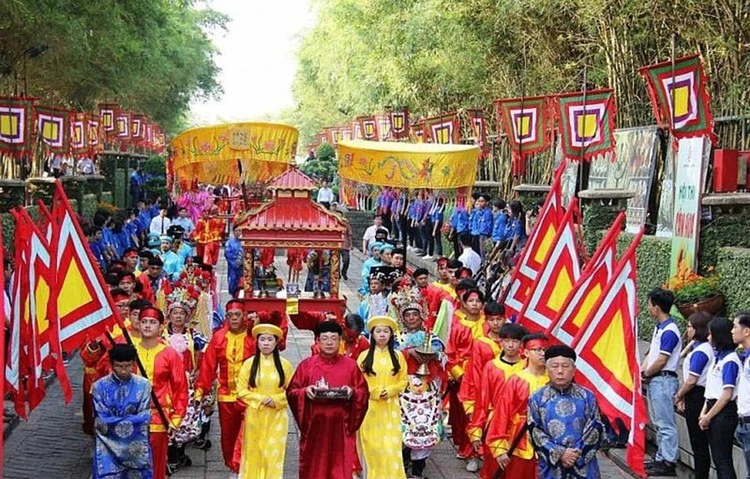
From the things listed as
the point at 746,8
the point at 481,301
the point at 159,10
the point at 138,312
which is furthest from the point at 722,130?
the point at 159,10

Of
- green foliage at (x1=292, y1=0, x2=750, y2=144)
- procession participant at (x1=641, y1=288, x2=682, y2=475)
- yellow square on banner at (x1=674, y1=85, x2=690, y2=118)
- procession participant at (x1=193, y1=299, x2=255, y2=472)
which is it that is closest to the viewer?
procession participant at (x1=641, y1=288, x2=682, y2=475)

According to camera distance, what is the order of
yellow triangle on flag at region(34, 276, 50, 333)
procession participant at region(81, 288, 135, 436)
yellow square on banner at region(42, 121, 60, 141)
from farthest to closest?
yellow square on banner at region(42, 121, 60, 141), procession participant at region(81, 288, 135, 436), yellow triangle on flag at region(34, 276, 50, 333)

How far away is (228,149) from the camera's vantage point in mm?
17438

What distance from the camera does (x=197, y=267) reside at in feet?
49.0

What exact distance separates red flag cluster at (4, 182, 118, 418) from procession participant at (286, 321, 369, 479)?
1.71m

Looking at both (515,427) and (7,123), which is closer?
(515,427)

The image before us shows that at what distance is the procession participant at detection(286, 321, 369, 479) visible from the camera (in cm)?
947

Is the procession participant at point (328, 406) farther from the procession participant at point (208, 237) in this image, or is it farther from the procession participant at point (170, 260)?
the procession participant at point (208, 237)

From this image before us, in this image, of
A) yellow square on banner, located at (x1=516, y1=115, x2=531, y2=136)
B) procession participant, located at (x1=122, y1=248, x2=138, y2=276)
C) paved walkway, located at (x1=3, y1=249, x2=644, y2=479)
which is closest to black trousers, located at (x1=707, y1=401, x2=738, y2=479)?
paved walkway, located at (x1=3, y1=249, x2=644, y2=479)

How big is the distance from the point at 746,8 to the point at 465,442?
704cm

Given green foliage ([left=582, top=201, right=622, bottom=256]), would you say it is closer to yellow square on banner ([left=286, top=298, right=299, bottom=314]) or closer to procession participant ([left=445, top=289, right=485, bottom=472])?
yellow square on banner ([left=286, top=298, right=299, bottom=314])

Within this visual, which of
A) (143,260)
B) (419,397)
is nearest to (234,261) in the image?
(143,260)

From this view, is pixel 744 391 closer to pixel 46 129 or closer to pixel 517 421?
pixel 517 421

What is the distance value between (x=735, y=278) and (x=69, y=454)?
6.87 metres
